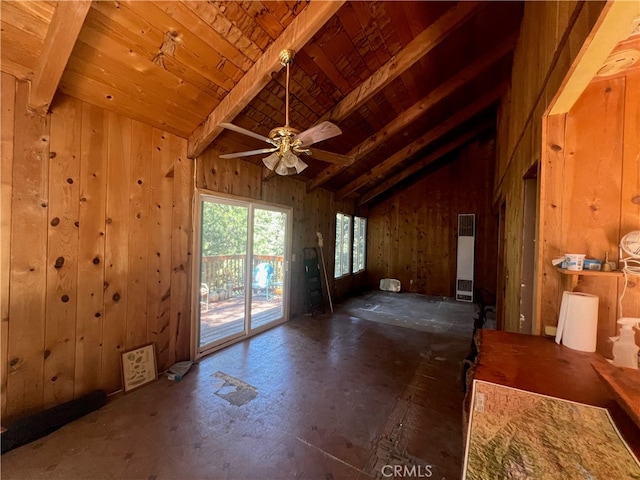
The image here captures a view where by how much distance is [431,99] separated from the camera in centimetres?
352

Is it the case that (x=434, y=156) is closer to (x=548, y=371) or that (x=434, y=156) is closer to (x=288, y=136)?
(x=288, y=136)

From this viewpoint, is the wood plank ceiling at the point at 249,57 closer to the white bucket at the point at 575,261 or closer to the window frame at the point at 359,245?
the white bucket at the point at 575,261

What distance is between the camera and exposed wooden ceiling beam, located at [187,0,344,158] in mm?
1828

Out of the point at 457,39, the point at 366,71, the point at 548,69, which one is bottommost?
the point at 548,69

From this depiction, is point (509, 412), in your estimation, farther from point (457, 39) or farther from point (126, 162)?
point (457, 39)

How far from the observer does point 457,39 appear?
2818mm

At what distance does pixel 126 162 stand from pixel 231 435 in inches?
99.7

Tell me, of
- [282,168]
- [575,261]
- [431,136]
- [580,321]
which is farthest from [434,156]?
[580,321]

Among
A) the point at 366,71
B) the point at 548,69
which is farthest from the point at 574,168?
the point at 366,71

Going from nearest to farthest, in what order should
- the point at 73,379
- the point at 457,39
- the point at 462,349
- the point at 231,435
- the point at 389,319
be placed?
the point at 231,435, the point at 73,379, the point at 457,39, the point at 462,349, the point at 389,319

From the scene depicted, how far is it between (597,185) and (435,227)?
19.7 ft

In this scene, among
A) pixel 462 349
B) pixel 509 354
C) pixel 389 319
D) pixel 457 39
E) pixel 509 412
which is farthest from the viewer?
pixel 389 319

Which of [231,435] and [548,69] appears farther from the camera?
[231,435]

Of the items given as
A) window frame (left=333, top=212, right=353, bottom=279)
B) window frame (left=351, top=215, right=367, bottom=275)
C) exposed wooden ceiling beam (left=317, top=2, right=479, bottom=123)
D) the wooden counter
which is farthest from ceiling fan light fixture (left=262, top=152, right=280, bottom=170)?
Answer: window frame (left=351, top=215, right=367, bottom=275)
